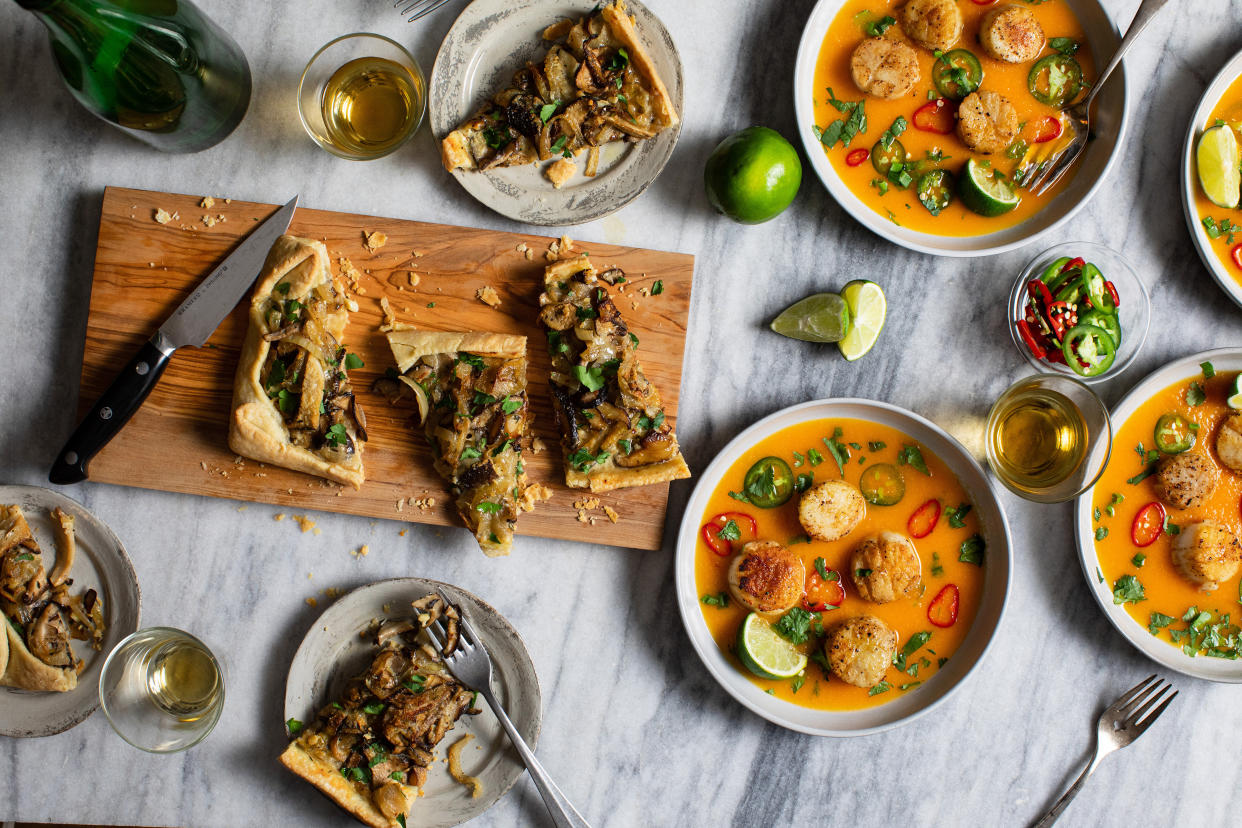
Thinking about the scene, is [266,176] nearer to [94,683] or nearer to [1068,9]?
[94,683]

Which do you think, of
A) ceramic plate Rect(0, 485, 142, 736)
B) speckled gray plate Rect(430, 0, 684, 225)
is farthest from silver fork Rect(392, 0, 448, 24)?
ceramic plate Rect(0, 485, 142, 736)

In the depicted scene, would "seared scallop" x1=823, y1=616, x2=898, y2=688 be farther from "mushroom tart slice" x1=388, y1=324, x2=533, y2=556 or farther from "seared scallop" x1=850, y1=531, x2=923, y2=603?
"mushroom tart slice" x1=388, y1=324, x2=533, y2=556

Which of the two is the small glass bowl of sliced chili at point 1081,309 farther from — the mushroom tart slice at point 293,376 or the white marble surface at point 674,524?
the mushroom tart slice at point 293,376

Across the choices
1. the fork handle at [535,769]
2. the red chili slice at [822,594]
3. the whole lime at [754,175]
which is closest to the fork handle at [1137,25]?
the whole lime at [754,175]

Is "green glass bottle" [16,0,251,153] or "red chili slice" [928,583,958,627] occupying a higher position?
"green glass bottle" [16,0,251,153]

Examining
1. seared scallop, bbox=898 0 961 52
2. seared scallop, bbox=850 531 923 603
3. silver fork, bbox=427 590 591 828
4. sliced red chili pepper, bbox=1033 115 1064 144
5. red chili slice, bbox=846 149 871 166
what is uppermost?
seared scallop, bbox=898 0 961 52

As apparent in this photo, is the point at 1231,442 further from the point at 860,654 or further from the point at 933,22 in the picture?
the point at 933,22

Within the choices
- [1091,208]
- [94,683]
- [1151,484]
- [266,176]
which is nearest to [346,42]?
[266,176]
